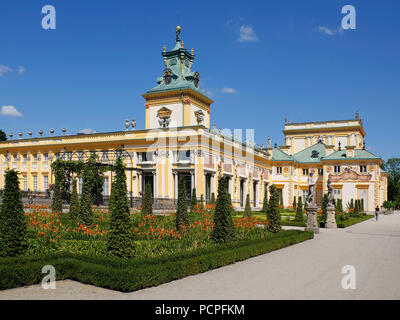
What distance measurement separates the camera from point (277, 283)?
9016 millimetres

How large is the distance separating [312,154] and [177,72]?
26501 millimetres

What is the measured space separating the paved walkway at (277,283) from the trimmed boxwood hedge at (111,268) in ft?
0.62

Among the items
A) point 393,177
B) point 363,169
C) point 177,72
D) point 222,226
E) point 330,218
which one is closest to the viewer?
point 222,226

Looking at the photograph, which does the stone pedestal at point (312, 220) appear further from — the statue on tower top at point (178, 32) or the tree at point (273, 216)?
the statue on tower top at point (178, 32)

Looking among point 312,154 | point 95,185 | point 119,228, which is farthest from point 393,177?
point 119,228

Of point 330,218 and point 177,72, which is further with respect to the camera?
point 177,72

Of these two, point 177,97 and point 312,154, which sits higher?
point 177,97

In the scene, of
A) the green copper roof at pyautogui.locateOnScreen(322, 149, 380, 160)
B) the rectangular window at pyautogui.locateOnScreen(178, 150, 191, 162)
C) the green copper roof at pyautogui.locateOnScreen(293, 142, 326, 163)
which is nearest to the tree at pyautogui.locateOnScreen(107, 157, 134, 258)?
the rectangular window at pyautogui.locateOnScreen(178, 150, 191, 162)

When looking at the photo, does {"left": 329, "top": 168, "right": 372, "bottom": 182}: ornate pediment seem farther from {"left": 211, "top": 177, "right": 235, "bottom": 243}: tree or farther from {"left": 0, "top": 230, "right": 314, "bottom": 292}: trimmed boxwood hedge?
{"left": 0, "top": 230, "right": 314, "bottom": 292}: trimmed boxwood hedge

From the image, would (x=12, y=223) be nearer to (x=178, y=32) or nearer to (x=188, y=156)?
(x=188, y=156)
